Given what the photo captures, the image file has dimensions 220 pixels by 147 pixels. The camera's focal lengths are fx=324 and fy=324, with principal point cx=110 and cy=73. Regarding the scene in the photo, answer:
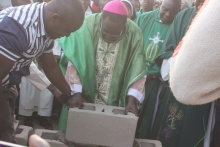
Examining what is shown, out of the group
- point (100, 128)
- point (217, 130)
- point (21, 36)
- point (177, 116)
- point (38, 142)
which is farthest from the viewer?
point (177, 116)

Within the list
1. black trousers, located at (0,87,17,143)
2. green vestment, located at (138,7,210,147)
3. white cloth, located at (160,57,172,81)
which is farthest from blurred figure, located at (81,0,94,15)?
black trousers, located at (0,87,17,143)

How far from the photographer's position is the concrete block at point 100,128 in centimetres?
206

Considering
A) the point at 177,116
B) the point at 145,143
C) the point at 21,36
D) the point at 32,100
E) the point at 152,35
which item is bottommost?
the point at 32,100

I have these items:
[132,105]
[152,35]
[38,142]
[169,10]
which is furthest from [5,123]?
[169,10]

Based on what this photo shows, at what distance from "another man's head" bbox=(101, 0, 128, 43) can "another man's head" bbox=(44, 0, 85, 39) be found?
66 centimetres

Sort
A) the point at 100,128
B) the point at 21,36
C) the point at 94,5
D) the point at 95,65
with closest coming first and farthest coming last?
the point at 21,36
the point at 100,128
the point at 95,65
the point at 94,5

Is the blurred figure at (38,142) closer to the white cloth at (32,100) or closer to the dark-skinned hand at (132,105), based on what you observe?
the dark-skinned hand at (132,105)

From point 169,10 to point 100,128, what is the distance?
198cm

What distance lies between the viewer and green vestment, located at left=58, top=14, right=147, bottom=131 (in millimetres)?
2650

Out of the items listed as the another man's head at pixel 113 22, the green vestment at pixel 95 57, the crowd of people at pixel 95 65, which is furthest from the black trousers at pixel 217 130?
the another man's head at pixel 113 22

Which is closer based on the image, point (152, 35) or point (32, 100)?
point (152, 35)

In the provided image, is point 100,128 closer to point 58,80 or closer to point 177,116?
point 58,80

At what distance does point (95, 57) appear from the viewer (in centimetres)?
273

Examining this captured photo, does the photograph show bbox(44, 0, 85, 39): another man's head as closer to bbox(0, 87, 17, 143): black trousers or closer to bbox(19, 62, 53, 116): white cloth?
bbox(0, 87, 17, 143): black trousers
